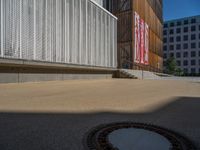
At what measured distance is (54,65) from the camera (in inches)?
569

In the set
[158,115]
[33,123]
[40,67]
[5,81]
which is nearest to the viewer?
[33,123]

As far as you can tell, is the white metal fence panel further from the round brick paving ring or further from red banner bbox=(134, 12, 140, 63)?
red banner bbox=(134, 12, 140, 63)

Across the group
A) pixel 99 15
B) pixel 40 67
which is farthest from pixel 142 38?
pixel 40 67

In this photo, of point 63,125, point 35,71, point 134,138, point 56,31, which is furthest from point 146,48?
point 134,138

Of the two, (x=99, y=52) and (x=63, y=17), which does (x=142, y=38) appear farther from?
(x=63, y=17)

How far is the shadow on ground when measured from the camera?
2614mm

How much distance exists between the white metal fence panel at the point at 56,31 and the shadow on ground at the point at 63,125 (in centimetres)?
825

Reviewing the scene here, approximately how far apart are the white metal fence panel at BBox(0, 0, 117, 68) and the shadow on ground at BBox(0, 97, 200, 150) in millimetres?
8249

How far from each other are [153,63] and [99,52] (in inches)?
978

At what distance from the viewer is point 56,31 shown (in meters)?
15.1

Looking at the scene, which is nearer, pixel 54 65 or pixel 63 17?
pixel 54 65

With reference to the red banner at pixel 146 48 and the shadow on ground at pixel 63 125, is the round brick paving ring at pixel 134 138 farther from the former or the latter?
the red banner at pixel 146 48

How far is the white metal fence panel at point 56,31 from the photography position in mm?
11703

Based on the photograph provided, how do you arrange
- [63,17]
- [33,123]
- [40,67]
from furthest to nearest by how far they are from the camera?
1. [63,17]
2. [40,67]
3. [33,123]
